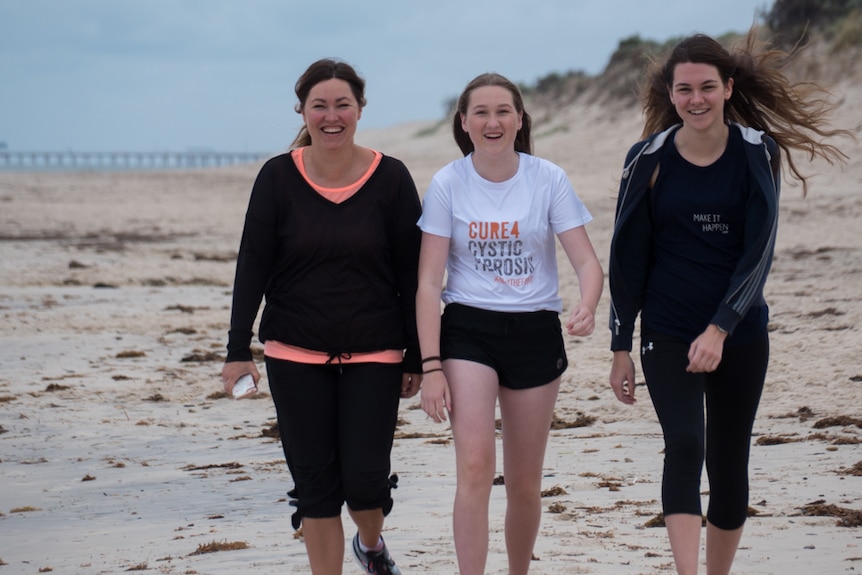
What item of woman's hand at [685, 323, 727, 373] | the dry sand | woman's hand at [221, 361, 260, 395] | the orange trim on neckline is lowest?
the dry sand

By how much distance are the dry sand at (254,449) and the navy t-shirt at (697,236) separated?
96cm

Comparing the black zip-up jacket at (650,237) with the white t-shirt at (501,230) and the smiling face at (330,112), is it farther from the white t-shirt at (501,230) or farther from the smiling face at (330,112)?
the smiling face at (330,112)

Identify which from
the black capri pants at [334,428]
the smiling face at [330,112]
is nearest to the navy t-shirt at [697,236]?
the black capri pants at [334,428]

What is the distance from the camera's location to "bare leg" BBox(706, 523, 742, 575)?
13.0 ft

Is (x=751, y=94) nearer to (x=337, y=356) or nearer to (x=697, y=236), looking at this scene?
(x=697, y=236)

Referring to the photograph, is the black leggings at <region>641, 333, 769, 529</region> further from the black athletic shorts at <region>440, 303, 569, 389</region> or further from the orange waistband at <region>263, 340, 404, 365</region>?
the orange waistband at <region>263, 340, 404, 365</region>

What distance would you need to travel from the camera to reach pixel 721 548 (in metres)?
3.96

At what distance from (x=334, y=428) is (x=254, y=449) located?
9.40 ft

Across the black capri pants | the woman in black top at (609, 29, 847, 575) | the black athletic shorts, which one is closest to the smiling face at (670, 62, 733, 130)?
the woman in black top at (609, 29, 847, 575)

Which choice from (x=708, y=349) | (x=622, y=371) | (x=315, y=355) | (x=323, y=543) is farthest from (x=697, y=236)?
(x=323, y=543)

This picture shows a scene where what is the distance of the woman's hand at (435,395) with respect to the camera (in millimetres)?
3861

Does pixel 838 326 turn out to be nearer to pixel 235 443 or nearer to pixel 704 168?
pixel 235 443

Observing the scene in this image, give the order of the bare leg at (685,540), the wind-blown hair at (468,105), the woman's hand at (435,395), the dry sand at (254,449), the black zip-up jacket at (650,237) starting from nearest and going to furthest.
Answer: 1. the bare leg at (685,540)
2. the black zip-up jacket at (650,237)
3. the woman's hand at (435,395)
4. the wind-blown hair at (468,105)
5. the dry sand at (254,449)

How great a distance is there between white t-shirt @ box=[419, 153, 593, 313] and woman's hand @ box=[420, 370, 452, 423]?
27 cm
